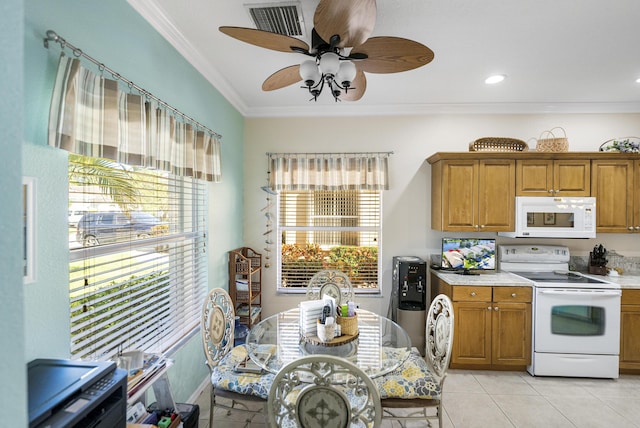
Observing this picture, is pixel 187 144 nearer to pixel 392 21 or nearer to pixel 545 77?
pixel 392 21

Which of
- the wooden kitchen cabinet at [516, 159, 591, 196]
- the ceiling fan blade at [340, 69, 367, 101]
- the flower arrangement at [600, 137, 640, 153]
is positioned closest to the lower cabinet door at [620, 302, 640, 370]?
the wooden kitchen cabinet at [516, 159, 591, 196]

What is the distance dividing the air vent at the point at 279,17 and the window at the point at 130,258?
47.5 inches

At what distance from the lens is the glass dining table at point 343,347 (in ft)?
5.57

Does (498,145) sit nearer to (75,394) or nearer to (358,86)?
(358,86)

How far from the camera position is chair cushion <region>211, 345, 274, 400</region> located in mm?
1781

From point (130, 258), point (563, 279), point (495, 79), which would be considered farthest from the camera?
point (563, 279)

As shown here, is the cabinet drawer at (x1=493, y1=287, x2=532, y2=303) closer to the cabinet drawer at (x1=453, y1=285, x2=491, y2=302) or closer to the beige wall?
the cabinet drawer at (x1=453, y1=285, x2=491, y2=302)

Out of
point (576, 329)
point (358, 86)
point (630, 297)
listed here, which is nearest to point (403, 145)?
point (358, 86)

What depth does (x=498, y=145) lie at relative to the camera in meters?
3.17

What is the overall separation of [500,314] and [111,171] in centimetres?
343

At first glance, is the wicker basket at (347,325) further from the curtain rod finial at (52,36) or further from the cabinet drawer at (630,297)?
the cabinet drawer at (630,297)

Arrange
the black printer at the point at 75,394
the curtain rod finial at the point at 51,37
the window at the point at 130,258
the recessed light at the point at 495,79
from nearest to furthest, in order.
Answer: the black printer at the point at 75,394, the curtain rod finial at the point at 51,37, the window at the point at 130,258, the recessed light at the point at 495,79

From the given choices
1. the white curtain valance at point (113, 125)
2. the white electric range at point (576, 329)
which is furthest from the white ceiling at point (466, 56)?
the white electric range at point (576, 329)

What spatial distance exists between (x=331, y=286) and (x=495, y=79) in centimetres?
249
